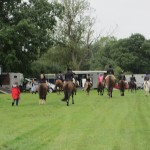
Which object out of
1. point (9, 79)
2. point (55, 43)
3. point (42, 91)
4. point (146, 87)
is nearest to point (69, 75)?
point (42, 91)

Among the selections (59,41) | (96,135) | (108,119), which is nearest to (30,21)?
(59,41)

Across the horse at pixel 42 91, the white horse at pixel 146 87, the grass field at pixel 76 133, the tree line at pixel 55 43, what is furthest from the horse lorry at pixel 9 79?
the grass field at pixel 76 133

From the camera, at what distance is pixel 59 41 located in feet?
298

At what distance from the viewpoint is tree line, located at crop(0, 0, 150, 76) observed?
66.9 m

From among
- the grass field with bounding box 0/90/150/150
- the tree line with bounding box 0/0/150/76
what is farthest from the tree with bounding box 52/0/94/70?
the grass field with bounding box 0/90/150/150

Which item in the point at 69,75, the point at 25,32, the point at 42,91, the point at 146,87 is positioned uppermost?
the point at 25,32

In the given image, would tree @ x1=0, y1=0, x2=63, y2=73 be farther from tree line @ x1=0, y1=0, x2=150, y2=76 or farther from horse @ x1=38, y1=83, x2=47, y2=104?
horse @ x1=38, y1=83, x2=47, y2=104

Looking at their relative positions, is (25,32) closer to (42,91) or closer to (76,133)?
(42,91)

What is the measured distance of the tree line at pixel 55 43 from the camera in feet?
220

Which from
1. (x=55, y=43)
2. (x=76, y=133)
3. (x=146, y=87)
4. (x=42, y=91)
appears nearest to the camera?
(x=76, y=133)

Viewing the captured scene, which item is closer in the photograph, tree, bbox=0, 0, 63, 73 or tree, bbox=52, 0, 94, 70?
tree, bbox=0, 0, 63, 73

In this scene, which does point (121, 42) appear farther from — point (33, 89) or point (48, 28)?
point (33, 89)

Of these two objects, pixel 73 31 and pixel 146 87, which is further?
pixel 73 31

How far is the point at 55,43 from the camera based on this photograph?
3221 inches
